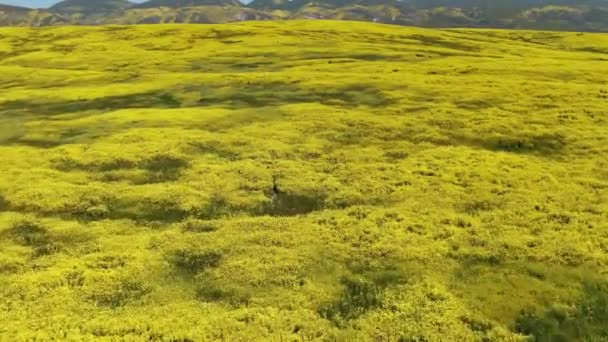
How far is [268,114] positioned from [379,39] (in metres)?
91.3

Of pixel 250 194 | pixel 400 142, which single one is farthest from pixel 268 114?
pixel 250 194

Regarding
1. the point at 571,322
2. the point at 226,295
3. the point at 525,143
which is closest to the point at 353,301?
the point at 226,295

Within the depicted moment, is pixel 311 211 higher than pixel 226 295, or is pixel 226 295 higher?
pixel 311 211

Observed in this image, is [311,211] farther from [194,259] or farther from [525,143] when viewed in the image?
[525,143]

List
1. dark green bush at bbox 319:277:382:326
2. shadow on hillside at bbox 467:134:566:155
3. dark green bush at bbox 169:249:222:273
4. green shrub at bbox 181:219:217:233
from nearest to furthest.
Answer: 1. dark green bush at bbox 319:277:382:326
2. dark green bush at bbox 169:249:222:273
3. green shrub at bbox 181:219:217:233
4. shadow on hillside at bbox 467:134:566:155

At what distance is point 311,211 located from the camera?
35688mm

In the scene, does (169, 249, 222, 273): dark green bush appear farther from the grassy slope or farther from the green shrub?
the green shrub

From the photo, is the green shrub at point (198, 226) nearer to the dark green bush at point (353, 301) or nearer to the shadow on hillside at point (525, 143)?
the dark green bush at point (353, 301)

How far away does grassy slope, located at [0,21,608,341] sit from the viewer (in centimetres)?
2478

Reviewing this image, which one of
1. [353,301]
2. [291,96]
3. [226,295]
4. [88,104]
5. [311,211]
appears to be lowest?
[226,295]

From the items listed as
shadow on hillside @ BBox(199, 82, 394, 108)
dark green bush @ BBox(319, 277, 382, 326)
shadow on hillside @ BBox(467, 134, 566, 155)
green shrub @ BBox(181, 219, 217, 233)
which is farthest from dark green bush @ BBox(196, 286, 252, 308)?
shadow on hillside @ BBox(199, 82, 394, 108)

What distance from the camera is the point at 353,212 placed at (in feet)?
114

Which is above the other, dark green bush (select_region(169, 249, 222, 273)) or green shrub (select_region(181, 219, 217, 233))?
green shrub (select_region(181, 219, 217, 233))

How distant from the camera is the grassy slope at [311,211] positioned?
24.8m
